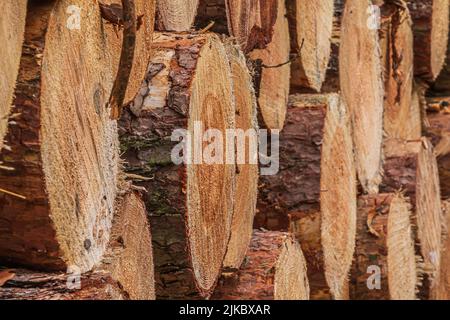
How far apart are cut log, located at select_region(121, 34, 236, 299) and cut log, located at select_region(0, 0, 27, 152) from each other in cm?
45

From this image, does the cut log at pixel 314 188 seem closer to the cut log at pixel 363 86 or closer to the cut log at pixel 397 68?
the cut log at pixel 363 86

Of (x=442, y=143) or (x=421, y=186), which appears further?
(x=442, y=143)

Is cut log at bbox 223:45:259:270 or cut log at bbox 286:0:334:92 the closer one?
cut log at bbox 223:45:259:270

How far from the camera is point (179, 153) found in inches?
70.9

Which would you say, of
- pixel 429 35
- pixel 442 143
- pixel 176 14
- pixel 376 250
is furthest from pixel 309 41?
pixel 442 143

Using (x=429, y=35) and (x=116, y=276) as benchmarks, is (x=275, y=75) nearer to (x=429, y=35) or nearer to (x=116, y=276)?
(x=116, y=276)

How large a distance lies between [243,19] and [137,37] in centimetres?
60

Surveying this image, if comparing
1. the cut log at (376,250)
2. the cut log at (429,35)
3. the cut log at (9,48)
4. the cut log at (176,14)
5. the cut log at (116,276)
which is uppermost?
the cut log at (429,35)

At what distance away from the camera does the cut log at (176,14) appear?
2068mm

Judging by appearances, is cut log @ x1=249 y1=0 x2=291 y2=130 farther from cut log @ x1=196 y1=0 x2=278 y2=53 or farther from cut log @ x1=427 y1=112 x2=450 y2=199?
cut log @ x1=427 y1=112 x2=450 y2=199

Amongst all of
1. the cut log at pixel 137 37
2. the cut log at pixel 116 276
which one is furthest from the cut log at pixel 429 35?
the cut log at pixel 116 276

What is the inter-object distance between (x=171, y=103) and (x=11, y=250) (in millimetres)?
463

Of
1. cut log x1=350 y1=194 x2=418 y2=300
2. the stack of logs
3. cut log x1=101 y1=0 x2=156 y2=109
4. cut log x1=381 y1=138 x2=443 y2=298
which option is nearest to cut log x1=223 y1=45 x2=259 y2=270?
the stack of logs

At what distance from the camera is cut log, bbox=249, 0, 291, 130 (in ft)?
8.21
